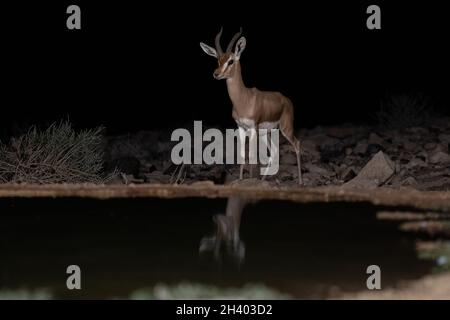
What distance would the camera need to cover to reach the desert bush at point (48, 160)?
45.8 feet

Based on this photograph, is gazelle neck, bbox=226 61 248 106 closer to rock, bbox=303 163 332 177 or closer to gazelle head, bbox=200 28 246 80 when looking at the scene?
gazelle head, bbox=200 28 246 80

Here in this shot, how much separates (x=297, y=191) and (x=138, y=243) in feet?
13.6

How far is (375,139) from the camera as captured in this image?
1900 centimetres

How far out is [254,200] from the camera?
11.4 meters

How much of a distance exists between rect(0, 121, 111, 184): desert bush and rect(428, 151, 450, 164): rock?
5.70m

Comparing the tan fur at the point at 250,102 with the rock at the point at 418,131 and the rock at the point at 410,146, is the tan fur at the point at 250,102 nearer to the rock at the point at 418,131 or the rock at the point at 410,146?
the rock at the point at 410,146

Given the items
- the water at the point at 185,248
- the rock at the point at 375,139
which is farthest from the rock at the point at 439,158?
the water at the point at 185,248

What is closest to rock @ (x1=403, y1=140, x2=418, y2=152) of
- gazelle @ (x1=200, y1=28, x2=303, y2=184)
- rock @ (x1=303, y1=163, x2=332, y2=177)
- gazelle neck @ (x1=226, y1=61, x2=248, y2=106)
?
rock @ (x1=303, y1=163, x2=332, y2=177)

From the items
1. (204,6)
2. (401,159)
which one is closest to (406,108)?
(401,159)

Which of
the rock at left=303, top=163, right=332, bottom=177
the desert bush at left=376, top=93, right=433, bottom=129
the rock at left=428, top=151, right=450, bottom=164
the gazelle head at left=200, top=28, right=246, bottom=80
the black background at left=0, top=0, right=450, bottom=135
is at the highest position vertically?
the black background at left=0, top=0, right=450, bottom=135

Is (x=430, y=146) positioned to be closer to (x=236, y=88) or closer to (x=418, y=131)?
(x=418, y=131)

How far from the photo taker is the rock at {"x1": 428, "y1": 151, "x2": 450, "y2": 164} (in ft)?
52.5

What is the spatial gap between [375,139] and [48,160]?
763 cm

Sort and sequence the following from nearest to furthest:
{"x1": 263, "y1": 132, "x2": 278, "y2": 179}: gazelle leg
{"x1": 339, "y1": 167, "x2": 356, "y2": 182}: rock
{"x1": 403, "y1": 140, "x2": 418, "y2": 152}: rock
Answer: {"x1": 263, "y1": 132, "x2": 278, "y2": 179}: gazelle leg, {"x1": 339, "y1": 167, "x2": 356, "y2": 182}: rock, {"x1": 403, "y1": 140, "x2": 418, "y2": 152}: rock
